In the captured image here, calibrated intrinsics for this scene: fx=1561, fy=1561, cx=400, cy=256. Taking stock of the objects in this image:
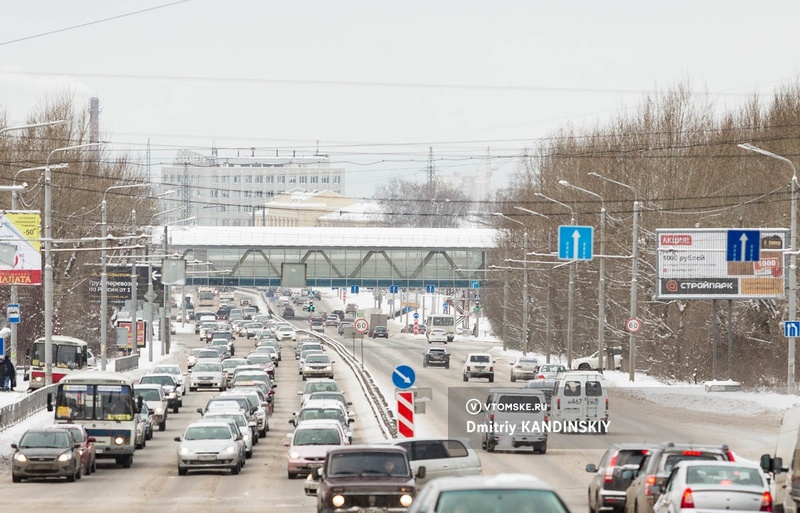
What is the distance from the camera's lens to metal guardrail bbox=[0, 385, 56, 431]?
4728cm

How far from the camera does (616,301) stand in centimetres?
9125

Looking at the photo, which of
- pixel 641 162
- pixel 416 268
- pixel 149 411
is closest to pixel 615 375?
pixel 641 162

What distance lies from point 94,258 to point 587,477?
69956mm

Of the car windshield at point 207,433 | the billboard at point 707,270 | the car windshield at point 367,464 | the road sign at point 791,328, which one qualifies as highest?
the billboard at point 707,270

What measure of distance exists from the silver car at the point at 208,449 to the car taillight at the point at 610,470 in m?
14.1

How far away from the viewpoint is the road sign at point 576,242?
211ft

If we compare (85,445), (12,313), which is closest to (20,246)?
(12,313)

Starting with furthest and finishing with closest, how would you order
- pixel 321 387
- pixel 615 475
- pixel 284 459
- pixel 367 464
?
pixel 321 387
pixel 284 459
pixel 615 475
pixel 367 464

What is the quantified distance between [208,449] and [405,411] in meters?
5.81

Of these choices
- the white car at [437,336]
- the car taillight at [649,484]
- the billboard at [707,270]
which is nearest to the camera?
the car taillight at [649,484]

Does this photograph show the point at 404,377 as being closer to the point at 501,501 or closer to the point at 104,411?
the point at 104,411

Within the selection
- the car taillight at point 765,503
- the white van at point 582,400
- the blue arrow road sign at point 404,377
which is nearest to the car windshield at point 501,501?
the car taillight at point 765,503

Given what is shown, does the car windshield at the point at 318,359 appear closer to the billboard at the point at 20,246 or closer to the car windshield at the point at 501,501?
the billboard at the point at 20,246

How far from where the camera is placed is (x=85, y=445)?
37844 mm
